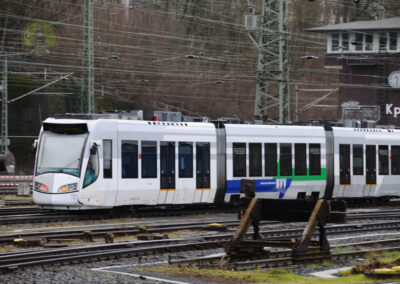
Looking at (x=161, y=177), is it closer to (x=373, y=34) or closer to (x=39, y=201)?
(x=39, y=201)

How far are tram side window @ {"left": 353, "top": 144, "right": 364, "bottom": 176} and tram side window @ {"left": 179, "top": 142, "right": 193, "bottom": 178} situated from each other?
786 cm

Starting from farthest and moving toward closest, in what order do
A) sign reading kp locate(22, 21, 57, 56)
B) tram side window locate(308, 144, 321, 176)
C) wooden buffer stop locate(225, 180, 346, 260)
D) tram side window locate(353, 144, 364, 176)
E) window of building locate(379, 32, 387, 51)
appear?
1. window of building locate(379, 32, 387, 51)
2. sign reading kp locate(22, 21, 57, 56)
3. tram side window locate(353, 144, 364, 176)
4. tram side window locate(308, 144, 321, 176)
5. wooden buffer stop locate(225, 180, 346, 260)

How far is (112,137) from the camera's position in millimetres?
25938

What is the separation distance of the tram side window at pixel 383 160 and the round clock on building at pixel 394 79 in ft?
124

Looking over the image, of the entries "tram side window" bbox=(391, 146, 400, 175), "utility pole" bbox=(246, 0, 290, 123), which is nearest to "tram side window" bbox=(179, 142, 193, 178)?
"tram side window" bbox=(391, 146, 400, 175)

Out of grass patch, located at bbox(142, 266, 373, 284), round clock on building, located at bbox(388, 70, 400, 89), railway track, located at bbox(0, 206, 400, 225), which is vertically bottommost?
railway track, located at bbox(0, 206, 400, 225)

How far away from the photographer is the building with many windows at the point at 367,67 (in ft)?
232

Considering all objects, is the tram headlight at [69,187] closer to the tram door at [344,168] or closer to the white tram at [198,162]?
the white tram at [198,162]

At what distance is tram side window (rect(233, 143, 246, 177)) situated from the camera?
29328 mm

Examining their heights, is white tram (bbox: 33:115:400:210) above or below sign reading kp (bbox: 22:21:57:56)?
below

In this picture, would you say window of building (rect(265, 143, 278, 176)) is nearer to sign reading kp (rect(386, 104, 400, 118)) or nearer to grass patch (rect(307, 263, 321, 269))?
grass patch (rect(307, 263, 321, 269))

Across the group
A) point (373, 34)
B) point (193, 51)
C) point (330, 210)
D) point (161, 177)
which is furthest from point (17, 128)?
point (330, 210)

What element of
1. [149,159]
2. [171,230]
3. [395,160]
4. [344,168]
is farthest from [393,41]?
[171,230]

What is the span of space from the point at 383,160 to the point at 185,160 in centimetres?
1005
